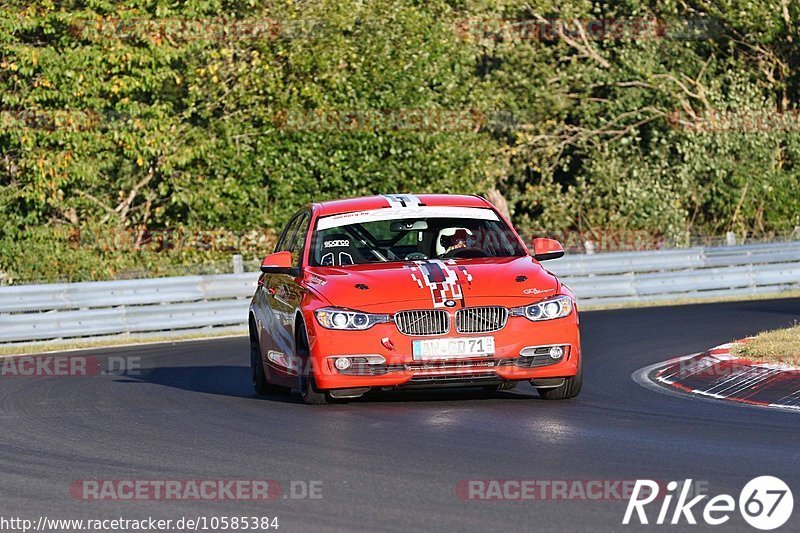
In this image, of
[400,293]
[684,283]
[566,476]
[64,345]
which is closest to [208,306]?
[64,345]

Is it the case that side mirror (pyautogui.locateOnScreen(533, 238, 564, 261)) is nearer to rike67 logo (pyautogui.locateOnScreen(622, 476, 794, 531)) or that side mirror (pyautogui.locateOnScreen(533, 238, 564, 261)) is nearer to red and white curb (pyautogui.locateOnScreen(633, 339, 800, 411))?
red and white curb (pyautogui.locateOnScreen(633, 339, 800, 411))

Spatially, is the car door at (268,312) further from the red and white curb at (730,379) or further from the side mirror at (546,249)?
the red and white curb at (730,379)

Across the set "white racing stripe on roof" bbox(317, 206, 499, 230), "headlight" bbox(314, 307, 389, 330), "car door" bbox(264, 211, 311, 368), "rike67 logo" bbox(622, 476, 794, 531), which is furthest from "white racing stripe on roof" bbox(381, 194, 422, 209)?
"rike67 logo" bbox(622, 476, 794, 531)

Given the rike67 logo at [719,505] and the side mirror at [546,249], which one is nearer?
the rike67 logo at [719,505]

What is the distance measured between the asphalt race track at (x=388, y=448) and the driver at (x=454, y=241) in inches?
47.4

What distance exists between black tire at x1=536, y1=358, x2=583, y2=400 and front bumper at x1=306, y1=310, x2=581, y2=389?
276mm

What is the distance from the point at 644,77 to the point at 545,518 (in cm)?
3098

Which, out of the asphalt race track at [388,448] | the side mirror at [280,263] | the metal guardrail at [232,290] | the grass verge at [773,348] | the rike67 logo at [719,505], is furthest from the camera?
the metal guardrail at [232,290]

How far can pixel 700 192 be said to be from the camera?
37.0 meters

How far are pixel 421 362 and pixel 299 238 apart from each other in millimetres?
2671

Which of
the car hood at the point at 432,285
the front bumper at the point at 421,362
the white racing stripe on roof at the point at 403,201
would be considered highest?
the white racing stripe on roof at the point at 403,201

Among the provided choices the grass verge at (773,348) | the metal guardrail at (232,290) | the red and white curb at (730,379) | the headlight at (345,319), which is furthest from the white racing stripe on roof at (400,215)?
the metal guardrail at (232,290)

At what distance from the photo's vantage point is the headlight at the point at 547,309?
11555 mm

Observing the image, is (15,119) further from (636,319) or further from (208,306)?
(636,319)
